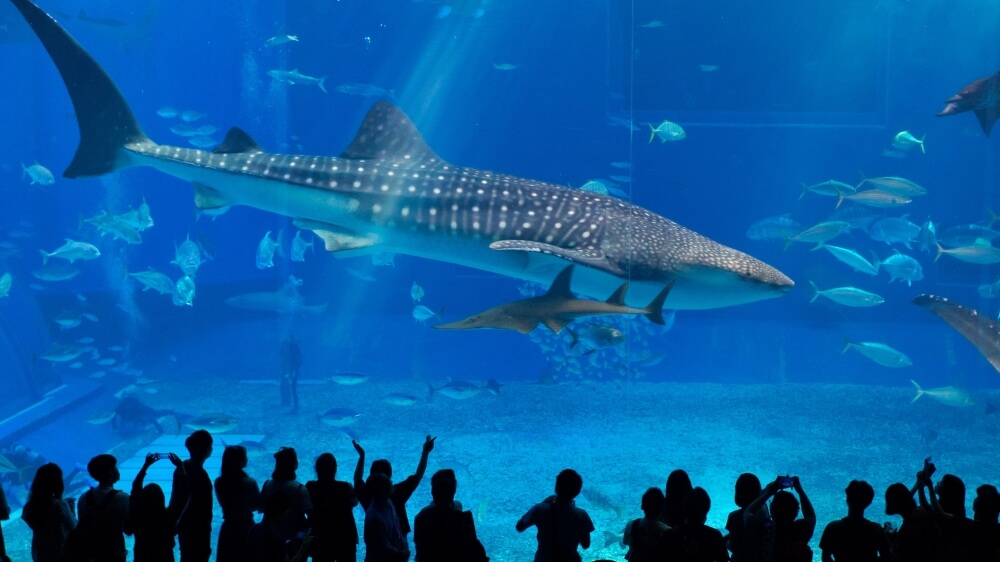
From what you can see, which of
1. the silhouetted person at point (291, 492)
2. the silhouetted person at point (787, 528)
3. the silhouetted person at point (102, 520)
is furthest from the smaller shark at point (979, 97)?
the silhouetted person at point (102, 520)

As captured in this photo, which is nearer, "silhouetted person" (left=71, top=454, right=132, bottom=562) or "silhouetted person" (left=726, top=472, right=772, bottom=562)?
"silhouetted person" (left=71, top=454, right=132, bottom=562)

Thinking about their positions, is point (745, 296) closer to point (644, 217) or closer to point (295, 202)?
point (644, 217)

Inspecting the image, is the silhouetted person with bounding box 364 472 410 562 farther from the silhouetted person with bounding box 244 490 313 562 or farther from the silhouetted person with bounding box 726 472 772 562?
the silhouetted person with bounding box 726 472 772 562

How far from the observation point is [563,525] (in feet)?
8.32

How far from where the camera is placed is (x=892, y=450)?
8.93m

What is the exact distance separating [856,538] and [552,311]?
179 cm

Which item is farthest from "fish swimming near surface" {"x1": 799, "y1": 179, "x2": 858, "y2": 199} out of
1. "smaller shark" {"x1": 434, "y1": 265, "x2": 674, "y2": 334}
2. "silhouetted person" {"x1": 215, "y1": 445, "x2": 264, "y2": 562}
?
"silhouetted person" {"x1": 215, "y1": 445, "x2": 264, "y2": 562}

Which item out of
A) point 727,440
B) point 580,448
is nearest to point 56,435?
point 580,448

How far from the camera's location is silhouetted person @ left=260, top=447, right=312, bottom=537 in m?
2.65

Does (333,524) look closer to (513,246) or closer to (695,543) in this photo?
(695,543)

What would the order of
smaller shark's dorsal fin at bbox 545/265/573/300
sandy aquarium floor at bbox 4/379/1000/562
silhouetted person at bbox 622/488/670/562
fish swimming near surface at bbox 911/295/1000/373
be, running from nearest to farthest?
silhouetted person at bbox 622/488/670/562, fish swimming near surface at bbox 911/295/1000/373, smaller shark's dorsal fin at bbox 545/265/573/300, sandy aquarium floor at bbox 4/379/1000/562

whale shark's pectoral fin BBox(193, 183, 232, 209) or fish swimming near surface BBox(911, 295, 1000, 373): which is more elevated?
whale shark's pectoral fin BBox(193, 183, 232, 209)

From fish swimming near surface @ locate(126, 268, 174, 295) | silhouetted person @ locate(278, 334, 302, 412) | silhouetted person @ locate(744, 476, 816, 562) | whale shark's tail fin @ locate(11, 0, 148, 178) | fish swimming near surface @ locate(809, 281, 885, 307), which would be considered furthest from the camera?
silhouetted person @ locate(278, 334, 302, 412)

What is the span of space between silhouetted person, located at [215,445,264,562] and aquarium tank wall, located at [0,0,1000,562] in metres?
1.26
